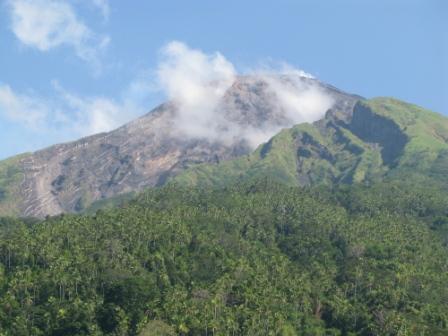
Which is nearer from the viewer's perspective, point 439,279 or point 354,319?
point 354,319

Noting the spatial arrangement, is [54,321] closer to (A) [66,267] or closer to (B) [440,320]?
(A) [66,267]

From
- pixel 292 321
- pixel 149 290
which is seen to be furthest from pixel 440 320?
pixel 149 290

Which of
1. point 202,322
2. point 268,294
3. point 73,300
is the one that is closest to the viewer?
point 202,322

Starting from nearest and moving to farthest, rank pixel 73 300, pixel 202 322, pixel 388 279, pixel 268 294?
pixel 202 322 → pixel 73 300 → pixel 268 294 → pixel 388 279

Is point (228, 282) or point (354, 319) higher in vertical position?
point (228, 282)

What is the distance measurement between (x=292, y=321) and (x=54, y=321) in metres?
52.9

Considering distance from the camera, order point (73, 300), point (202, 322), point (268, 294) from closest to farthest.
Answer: point (202, 322) → point (73, 300) → point (268, 294)

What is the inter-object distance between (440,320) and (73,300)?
83058mm

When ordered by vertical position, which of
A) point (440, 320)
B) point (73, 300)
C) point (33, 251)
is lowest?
point (440, 320)

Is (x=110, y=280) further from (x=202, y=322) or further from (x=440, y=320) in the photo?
(x=440, y=320)

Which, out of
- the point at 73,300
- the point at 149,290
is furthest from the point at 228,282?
the point at 73,300

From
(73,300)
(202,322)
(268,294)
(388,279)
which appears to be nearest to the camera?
(202,322)

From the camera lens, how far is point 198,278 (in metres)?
192

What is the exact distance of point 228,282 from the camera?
17800 centimetres
